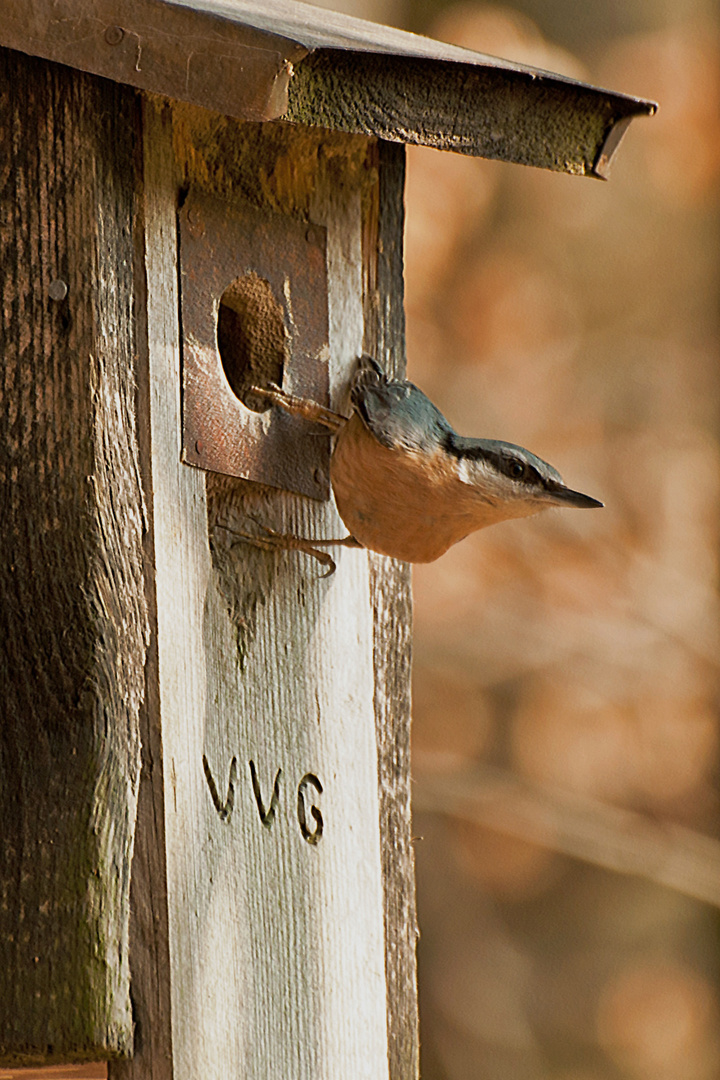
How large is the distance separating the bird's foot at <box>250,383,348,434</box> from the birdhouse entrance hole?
2cm

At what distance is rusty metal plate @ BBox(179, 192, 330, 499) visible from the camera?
185cm

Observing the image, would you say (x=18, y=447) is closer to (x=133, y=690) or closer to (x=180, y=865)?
(x=133, y=690)

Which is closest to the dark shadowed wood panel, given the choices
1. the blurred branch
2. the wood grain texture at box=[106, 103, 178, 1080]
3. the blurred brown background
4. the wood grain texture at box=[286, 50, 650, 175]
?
the wood grain texture at box=[286, 50, 650, 175]

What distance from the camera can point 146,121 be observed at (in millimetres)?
1807

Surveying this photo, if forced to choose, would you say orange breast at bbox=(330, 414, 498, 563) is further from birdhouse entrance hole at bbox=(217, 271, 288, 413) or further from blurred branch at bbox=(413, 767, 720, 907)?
blurred branch at bbox=(413, 767, 720, 907)

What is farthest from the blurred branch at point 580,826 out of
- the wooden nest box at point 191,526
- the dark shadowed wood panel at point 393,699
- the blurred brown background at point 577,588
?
the wooden nest box at point 191,526

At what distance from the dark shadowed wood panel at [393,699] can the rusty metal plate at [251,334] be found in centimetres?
13

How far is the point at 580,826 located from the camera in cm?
500

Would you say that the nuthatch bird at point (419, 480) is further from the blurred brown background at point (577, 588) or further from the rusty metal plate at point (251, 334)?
the blurred brown background at point (577, 588)

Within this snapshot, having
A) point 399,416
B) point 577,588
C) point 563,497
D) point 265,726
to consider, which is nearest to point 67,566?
point 265,726

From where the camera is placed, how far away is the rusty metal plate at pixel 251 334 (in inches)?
72.9

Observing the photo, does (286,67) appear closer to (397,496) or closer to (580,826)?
(397,496)

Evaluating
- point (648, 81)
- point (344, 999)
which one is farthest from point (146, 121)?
point (648, 81)

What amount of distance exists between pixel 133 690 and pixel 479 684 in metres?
3.70
